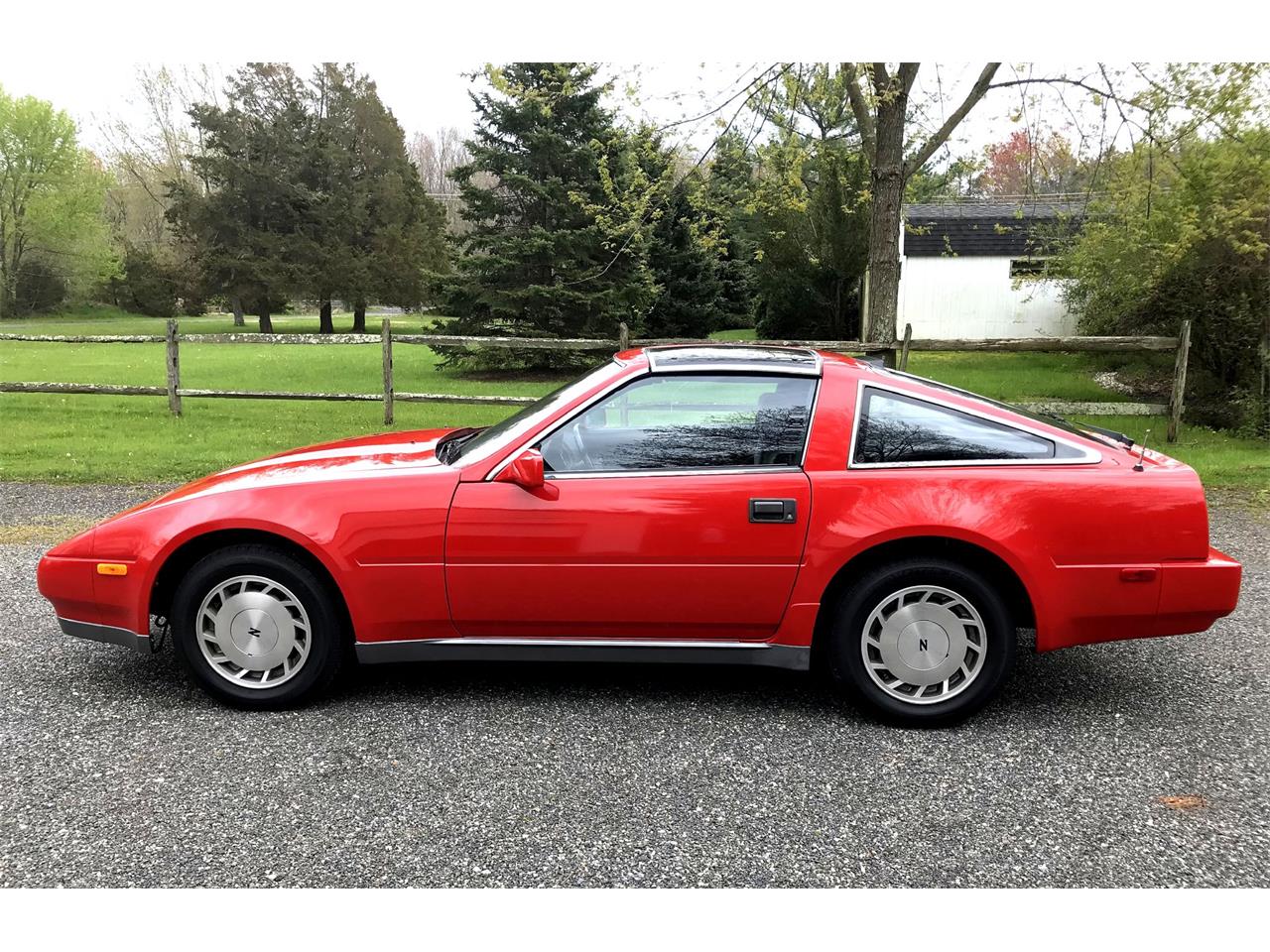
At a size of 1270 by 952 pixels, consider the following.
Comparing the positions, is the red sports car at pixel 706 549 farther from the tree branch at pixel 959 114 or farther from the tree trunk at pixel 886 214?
the tree branch at pixel 959 114

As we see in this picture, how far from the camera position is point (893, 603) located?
3.59m

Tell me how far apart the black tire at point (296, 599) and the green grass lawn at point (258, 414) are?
5.59 meters

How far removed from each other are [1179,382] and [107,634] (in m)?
11.1

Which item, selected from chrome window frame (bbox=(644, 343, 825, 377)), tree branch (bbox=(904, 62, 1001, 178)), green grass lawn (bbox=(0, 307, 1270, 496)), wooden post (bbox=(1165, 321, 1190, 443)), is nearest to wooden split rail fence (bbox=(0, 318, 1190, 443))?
wooden post (bbox=(1165, 321, 1190, 443))

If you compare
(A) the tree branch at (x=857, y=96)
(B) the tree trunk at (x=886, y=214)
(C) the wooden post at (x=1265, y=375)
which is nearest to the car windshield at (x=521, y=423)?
(A) the tree branch at (x=857, y=96)

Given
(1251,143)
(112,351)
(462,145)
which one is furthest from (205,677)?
(112,351)

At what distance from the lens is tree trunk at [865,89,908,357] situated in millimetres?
11203

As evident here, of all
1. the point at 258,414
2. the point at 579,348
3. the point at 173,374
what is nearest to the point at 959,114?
the point at 579,348

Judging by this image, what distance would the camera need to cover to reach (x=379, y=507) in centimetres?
364

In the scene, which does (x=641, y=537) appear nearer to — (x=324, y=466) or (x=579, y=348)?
(x=324, y=466)

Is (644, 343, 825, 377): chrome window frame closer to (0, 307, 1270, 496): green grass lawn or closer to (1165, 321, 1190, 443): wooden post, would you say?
(0, 307, 1270, 496): green grass lawn

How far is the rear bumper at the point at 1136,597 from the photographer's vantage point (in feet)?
11.6

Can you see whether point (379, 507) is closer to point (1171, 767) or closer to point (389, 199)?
point (1171, 767)

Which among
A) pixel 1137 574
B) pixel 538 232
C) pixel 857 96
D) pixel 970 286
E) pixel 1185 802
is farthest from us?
pixel 970 286
